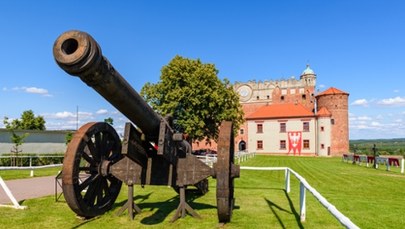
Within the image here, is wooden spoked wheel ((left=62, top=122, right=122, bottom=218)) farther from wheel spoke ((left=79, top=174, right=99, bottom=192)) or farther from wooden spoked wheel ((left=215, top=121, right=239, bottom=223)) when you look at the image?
wooden spoked wheel ((left=215, top=121, right=239, bottom=223))

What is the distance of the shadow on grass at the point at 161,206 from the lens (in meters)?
6.47

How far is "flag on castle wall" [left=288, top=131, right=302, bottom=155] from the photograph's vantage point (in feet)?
178

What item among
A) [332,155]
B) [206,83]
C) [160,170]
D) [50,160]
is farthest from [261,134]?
[160,170]

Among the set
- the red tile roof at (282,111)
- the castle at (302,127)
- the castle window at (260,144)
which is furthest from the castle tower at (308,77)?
the castle window at (260,144)

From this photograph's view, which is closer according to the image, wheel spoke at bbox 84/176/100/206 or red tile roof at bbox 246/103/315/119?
wheel spoke at bbox 84/176/100/206

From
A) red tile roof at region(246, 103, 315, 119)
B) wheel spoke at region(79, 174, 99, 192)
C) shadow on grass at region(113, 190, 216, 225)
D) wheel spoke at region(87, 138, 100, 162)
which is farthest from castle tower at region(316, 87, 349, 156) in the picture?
wheel spoke at region(79, 174, 99, 192)

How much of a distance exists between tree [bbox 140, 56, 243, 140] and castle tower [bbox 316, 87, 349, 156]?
27.1 metres

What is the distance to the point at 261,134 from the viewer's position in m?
56.9

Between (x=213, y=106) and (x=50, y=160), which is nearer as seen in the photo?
(x=50, y=160)

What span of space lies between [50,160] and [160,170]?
17.7 meters

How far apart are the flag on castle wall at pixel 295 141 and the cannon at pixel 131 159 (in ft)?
164

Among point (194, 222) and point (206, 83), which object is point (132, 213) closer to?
point (194, 222)

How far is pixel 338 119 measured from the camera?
5356cm

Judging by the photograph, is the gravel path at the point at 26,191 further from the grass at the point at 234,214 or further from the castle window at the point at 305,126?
the castle window at the point at 305,126
